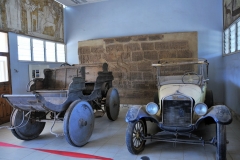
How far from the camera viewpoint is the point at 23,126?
12.7 ft

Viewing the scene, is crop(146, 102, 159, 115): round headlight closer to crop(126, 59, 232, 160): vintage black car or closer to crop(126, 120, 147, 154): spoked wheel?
crop(126, 59, 232, 160): vintage black car

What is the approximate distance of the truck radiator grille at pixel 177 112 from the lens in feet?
10.3

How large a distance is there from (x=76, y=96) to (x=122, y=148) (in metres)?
1.28

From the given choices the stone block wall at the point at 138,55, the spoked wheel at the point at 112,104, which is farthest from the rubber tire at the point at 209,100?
the spoked wheel at the point at 112,104

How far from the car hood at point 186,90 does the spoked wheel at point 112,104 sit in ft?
5.01

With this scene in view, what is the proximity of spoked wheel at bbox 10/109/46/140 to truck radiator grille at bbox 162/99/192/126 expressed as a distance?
8.34 feet

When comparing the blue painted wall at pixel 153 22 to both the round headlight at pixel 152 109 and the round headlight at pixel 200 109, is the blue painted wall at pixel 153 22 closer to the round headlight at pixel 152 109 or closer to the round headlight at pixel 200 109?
the round headlight at pixel 200 109

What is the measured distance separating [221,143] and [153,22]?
16.5ft

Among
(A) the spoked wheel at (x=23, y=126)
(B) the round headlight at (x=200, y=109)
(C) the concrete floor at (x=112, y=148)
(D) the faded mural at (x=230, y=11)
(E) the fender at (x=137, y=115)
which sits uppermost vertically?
(D) the faded mural at (x=230, y=11)

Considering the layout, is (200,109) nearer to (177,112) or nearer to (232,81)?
(177,112)

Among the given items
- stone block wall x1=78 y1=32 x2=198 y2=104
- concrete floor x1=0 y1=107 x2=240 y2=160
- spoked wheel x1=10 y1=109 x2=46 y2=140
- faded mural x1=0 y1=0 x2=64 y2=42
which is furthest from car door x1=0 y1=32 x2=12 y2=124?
stone block wall x1=78 y1=32 x2=198 y2=104

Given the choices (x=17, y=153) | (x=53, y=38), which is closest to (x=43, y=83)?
(x=17, y=153)

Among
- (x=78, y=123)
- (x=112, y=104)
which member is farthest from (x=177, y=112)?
(x=112, y=104)

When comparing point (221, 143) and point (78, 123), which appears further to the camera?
point (78, 123)
